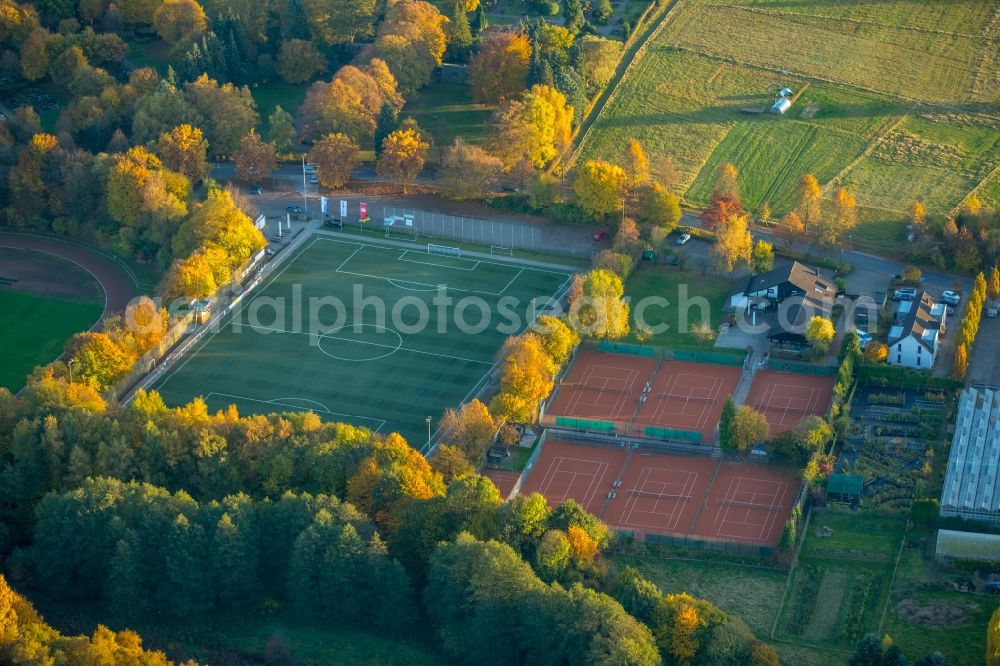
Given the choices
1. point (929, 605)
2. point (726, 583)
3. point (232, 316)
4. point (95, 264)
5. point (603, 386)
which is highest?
point (929, 605)

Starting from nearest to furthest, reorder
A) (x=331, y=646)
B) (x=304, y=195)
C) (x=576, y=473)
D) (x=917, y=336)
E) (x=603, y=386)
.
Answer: (x=331, y=646), (x=576, y=473), (x=917, y=336), (x=603, y=386), (x=304, y=195)

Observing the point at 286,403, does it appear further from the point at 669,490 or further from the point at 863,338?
the point at 863,338

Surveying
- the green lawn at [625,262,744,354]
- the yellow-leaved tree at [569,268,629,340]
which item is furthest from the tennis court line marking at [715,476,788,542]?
the yellow-leaved tree at [569,268,629,340]

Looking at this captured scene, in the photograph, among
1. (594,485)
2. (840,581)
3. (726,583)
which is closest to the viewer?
(840,581)

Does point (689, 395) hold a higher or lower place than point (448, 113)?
lower

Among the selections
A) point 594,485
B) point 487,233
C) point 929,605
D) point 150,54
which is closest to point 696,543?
point 594,485

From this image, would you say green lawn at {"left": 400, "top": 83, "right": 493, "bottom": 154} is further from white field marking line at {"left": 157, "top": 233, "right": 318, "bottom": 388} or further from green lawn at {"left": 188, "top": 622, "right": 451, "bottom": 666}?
green lawn at {"left": 188, "top": 622, "right": 451, "bottom": 666}

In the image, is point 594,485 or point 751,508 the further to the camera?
point 594,485

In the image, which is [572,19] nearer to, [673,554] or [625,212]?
[625,212]
